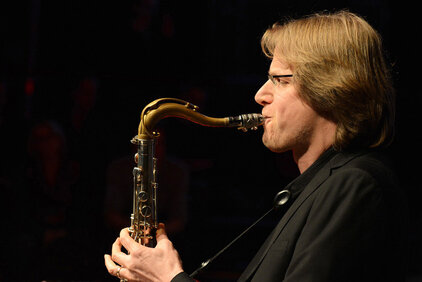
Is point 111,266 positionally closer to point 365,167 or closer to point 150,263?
point 150,263

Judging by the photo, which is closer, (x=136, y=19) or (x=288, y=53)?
(x=288, y=53)

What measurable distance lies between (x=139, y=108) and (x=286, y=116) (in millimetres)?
2372

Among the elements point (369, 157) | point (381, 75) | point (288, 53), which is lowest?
point (369, 157)

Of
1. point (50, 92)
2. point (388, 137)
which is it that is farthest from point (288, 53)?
point (50, 92)

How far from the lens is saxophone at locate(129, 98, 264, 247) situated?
2.08 meters

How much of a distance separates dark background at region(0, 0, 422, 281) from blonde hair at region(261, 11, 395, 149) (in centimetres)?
219

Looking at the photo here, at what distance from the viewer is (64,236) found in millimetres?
3752

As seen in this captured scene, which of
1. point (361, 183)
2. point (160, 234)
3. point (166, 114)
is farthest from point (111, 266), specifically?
point (361, 183)

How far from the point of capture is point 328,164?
1.70m

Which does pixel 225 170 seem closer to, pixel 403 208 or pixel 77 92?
pixel 77 92

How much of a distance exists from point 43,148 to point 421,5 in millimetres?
3157

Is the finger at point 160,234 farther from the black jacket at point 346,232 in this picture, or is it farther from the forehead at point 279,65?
the forehead at point 279,65

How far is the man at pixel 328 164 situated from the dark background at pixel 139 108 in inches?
78.4

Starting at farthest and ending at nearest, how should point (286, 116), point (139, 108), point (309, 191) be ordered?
point (139, 108) → point (286, 116) → point (309, 191)
